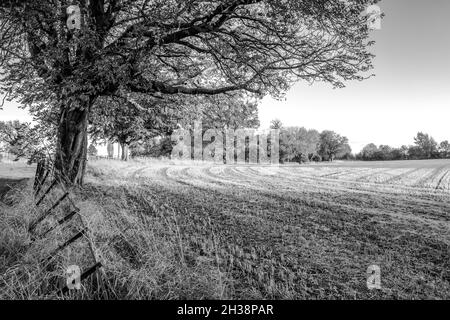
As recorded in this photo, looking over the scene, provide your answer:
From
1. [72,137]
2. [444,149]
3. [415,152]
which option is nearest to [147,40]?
[72,137]

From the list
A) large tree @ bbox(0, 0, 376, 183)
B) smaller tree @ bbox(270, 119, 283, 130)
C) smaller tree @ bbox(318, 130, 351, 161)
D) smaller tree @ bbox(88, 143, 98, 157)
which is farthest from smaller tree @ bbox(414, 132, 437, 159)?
large tree @ bbox(0, 0, 376, 183)

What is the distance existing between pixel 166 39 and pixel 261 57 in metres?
3.30

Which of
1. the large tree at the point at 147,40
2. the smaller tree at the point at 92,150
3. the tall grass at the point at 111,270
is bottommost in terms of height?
the tall grass at the point at 111,270

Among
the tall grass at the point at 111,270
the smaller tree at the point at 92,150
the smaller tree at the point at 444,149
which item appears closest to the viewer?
the tall grass at the point at 111,270

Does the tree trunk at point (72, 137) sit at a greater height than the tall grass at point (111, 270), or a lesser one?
greater

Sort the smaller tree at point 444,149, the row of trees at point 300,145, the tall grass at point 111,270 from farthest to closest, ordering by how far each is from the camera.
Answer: the smaller tree at point 444,149 < the row of trees at point 300,145 < the tall grass at point 111,270

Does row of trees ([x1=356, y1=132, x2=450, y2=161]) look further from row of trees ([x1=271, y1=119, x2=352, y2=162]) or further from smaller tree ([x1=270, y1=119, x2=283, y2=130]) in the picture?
smaller tree ([x1=270, y1=119, x2=283, y2=130])

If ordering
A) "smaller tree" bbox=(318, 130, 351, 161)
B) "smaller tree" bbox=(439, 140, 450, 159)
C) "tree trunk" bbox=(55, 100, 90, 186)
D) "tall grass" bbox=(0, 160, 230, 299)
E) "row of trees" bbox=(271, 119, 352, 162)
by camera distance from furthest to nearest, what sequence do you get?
"smaller tree" bbox=(318, 130, 351, 161), "smaller tree" bbox=(439, 140, 450, 159), "row of trees" bbox=(271, 119, 352, 162), "tree trunk" bbox=(55, 100, 90, 186), "tall grass" bbox=(0, 160, 230, 299)

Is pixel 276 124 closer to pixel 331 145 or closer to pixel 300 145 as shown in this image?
pixel 300 145

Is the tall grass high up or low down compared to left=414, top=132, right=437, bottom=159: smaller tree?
down

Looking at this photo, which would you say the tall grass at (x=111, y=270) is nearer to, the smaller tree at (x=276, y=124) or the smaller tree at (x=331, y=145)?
the smaller tree at (x=276, y=124)

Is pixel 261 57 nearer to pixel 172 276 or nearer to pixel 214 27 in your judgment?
pixel 214 27

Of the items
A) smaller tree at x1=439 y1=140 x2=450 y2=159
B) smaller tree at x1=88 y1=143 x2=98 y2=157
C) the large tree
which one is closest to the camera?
the large tree

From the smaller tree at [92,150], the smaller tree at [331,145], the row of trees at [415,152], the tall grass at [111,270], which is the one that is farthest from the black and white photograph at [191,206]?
the row of trees at [415,152]
